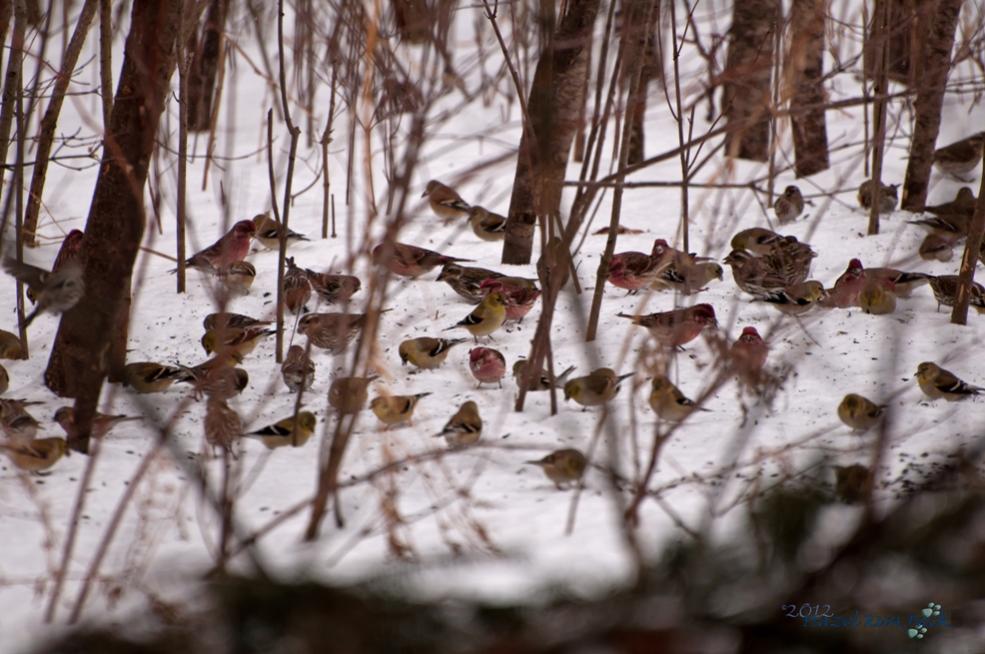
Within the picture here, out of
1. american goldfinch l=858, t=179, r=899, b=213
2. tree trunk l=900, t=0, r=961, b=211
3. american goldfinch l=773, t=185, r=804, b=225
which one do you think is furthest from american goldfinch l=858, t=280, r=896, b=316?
american goldfinch l=858, t=179, r=899, b=213

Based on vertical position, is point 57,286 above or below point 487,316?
above

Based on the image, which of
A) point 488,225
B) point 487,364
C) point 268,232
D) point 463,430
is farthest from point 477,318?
point 268,232

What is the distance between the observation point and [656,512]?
477cm

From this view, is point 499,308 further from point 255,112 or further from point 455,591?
point 255,112

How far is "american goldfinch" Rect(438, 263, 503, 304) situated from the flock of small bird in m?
0.01

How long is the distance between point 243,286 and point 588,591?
731cm

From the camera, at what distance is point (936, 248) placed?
8539 millimetres

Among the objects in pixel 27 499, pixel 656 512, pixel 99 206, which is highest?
pixel 99 206

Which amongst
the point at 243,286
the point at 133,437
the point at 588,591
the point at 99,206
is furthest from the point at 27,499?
the point at 588,591

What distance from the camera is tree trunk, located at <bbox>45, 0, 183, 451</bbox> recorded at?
538cm

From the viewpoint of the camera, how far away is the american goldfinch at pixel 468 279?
8094mm

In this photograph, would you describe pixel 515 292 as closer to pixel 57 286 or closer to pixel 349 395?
pixel 349 395

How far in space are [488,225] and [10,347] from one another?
421 centimetres

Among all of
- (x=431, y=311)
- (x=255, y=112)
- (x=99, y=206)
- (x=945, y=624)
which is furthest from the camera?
(x=255, y=112)
